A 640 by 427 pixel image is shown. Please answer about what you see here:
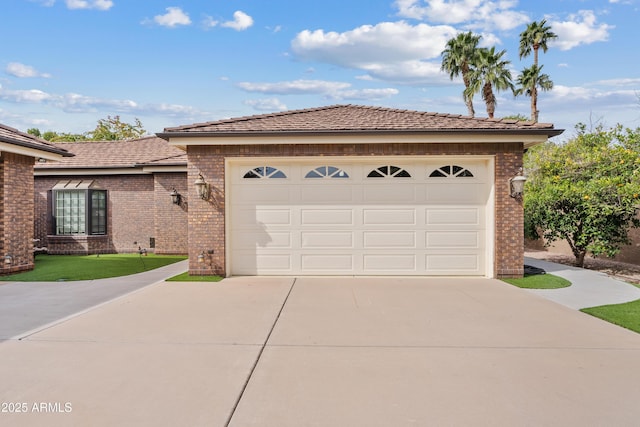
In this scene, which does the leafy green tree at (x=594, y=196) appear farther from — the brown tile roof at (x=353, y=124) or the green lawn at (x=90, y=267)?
the green lawn at (x=90, y=267)

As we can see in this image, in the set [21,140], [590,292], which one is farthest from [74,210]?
[590,292]

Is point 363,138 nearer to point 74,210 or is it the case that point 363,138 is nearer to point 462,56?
point 74,210

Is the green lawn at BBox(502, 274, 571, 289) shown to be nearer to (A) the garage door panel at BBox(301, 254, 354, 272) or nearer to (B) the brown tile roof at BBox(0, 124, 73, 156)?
(A) the garage door panel at BBox(301, 254, 354, 272)

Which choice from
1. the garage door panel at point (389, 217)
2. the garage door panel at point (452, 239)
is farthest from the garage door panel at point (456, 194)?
the garage door panel at point (452, 239)

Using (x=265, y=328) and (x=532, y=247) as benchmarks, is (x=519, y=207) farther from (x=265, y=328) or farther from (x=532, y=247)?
(x=532, y=247)

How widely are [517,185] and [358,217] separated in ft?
12.0

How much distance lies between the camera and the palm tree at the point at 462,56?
25.7 meters

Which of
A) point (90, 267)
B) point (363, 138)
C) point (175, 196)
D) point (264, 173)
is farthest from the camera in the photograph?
point (175, 196)

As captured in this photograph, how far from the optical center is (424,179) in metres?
8.73

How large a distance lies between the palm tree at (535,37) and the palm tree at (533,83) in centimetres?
68

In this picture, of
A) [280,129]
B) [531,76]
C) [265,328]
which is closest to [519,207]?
[280,129]

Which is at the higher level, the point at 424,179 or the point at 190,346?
the point at 424,179

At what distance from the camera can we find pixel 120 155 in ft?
49.2

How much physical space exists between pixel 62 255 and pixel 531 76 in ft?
103
